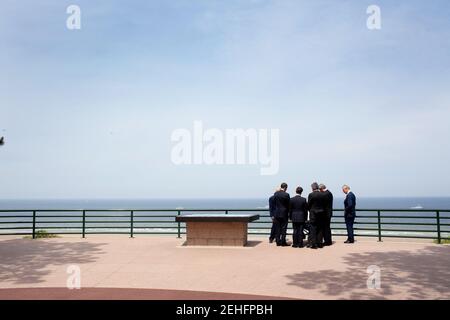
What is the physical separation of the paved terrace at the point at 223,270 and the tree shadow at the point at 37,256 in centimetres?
2

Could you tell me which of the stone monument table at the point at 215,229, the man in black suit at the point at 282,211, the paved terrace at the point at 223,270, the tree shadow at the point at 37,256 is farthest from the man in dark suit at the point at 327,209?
the tree shadow at the point at 37,256

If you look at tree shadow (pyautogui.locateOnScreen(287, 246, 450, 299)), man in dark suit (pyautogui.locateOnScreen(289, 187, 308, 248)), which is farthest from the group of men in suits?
tree shadow (pyautogui.locateOnScreen(287, 246, 450, 299))

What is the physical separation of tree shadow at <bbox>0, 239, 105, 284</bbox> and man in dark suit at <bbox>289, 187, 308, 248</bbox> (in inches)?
229

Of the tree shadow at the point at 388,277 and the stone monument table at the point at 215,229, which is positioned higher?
the stone monument table at the point at 215,229

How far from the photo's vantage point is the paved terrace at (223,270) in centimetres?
720

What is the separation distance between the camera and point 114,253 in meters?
12.0

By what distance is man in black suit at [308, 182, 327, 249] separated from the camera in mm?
12711

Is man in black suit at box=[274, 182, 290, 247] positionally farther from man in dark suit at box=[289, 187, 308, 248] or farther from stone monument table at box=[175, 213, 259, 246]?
stone monument table at box=[175, 213, 259, 246]

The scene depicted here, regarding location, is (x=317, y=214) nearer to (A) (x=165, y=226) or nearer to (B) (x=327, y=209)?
(B) (x=327, y=209)

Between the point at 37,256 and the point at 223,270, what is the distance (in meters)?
5.58

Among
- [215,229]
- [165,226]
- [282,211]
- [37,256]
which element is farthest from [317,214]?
[165,226]

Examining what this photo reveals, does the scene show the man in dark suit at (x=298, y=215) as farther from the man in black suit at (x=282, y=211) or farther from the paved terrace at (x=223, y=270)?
the paved terrace at (x=223, y=270)
